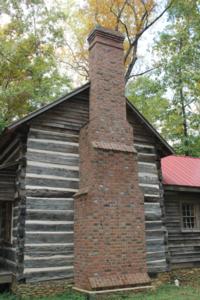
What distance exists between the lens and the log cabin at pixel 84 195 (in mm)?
9977

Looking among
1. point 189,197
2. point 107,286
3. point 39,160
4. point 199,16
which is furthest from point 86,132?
point 199,16

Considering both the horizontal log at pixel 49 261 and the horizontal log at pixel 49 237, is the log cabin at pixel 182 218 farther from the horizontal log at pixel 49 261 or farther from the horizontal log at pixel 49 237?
the horizontal log at pixel 49 237

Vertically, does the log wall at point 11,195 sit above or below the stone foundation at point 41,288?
above

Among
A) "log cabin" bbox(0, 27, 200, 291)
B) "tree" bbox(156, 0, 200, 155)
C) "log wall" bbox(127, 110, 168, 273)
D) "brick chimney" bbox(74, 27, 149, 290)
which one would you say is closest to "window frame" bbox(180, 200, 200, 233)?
"log cabin" bbox(0, 27, 200, 291)

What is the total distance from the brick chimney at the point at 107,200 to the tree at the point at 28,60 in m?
10.2

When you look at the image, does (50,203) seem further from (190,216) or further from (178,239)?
(190,216)

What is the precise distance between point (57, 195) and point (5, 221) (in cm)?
272

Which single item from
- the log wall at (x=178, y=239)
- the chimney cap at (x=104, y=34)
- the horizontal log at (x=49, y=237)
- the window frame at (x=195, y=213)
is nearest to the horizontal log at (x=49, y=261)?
the horizontal log at (x=49, y=237)

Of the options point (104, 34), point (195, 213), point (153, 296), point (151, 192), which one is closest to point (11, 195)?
point (151, 192)

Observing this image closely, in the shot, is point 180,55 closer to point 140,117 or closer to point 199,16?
point 199,16

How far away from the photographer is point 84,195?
10.3 meters

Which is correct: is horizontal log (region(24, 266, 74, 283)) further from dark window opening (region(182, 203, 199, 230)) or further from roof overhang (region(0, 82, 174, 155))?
dark window opening (region(182, 203, 199, 230))

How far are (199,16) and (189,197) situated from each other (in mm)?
13814

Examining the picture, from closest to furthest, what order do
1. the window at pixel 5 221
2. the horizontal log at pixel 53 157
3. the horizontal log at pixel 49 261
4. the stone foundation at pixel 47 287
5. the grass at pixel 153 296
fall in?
the grass at pixel 153 296, the stone foundation at pixel 47 287, the horizontal log at pixel 49 261, the horizontal log at pixel 53 157, the window at pixel 5 221
